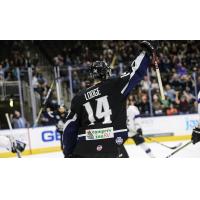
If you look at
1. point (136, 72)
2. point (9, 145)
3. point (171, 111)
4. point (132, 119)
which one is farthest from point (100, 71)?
point (171, 111)

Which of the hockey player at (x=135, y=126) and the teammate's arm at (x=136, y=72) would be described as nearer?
the teammate's arm at (x=136, y=72)

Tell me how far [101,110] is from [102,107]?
0.08 feet

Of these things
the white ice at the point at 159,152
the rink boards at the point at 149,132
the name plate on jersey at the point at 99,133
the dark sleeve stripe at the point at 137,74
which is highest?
the dark sleeve stripe at the point at 137,74

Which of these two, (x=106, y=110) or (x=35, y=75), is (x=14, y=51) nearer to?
(x=35, y=75)

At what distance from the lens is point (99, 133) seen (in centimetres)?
312

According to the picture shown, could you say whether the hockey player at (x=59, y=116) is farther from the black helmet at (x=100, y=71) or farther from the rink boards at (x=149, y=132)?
the black helmet at (x=100, y=71)

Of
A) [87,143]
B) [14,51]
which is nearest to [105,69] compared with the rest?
[87,143]

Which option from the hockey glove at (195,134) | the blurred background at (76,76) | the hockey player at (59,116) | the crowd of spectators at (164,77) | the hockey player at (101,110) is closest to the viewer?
the hockey player at (101,110)

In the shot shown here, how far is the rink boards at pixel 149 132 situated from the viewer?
19.3 feet

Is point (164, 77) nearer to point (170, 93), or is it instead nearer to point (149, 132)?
point (170, 93)

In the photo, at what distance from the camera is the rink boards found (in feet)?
19.3

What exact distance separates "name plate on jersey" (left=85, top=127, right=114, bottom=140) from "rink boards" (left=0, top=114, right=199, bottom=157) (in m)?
2.72

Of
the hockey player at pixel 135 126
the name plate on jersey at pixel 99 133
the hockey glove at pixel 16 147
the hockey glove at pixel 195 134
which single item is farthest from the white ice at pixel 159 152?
the name plate on jersey at pixel 99 133

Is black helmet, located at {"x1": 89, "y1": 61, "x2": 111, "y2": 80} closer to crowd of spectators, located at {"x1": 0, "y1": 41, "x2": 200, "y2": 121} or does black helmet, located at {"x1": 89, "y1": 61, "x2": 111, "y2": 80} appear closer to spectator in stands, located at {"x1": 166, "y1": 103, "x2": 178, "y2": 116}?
crowd of spectators, located at {"x1": 0, "y1": 41, "x2": 200, "y2": 121}
